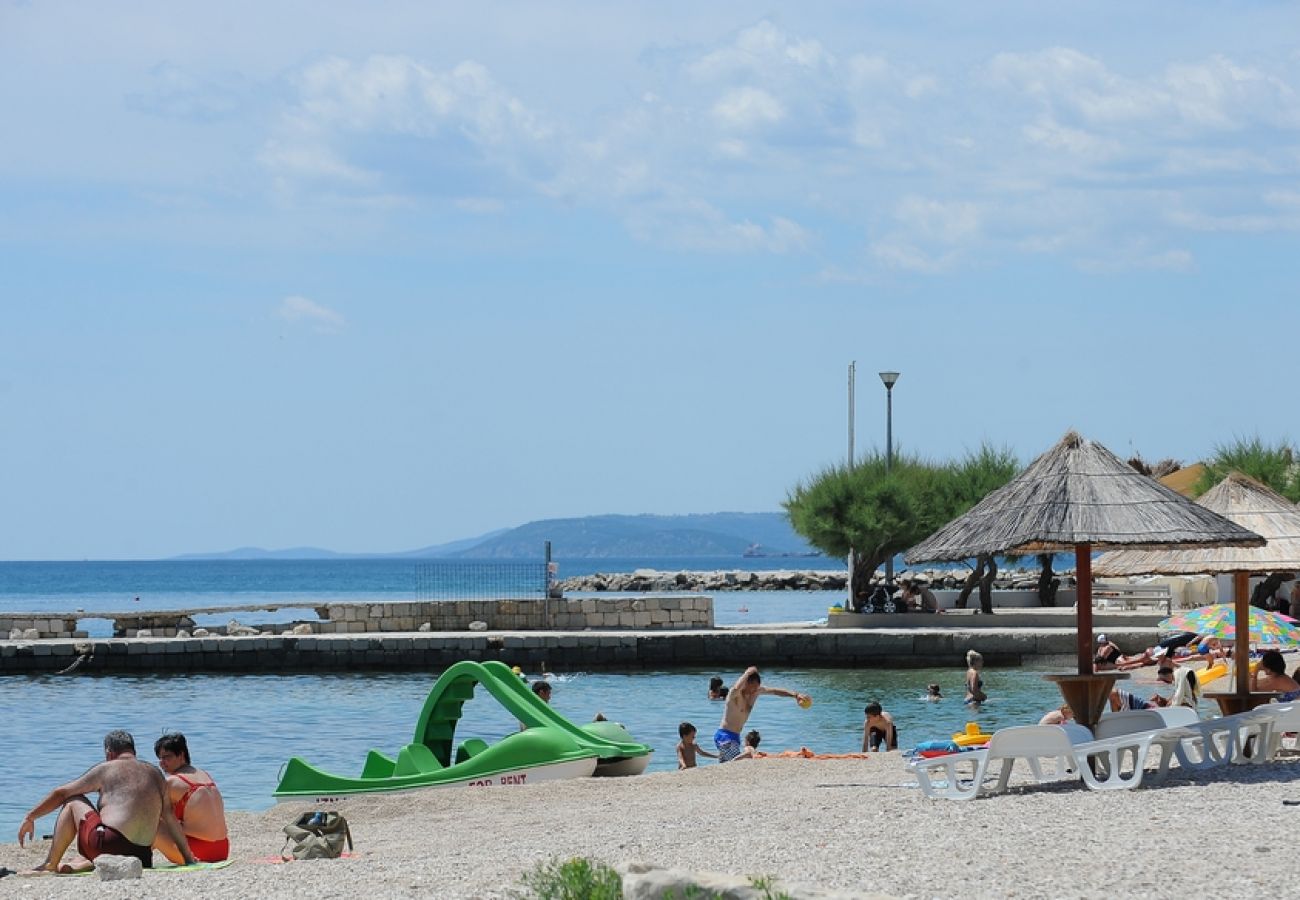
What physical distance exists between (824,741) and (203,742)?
878 cm

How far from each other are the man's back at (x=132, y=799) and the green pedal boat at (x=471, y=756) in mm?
5224

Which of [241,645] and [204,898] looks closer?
[204,898]

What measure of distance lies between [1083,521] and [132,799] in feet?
23.5

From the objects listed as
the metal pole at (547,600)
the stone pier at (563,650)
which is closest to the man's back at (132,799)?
the stone pier at (563,650)

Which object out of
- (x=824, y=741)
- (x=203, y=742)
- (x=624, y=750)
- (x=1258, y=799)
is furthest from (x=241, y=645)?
(x=1258, y=799)

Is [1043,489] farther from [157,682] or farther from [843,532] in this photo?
[843,532]

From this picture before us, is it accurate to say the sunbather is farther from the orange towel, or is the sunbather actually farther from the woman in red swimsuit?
the woman in red swimsuit

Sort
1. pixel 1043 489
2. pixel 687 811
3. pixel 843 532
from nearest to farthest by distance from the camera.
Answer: pixel 687 811
pixel 1043 489
pixel 843 532

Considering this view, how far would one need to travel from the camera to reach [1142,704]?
55.0 feet

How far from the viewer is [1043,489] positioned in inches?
520

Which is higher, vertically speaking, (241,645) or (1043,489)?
(1043,489)

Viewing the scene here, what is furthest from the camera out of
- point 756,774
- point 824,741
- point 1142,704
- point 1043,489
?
point 824,741

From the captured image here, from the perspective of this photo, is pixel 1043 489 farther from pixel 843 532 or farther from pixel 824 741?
pixel 843 532

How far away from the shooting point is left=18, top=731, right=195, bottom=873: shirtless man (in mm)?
10398
